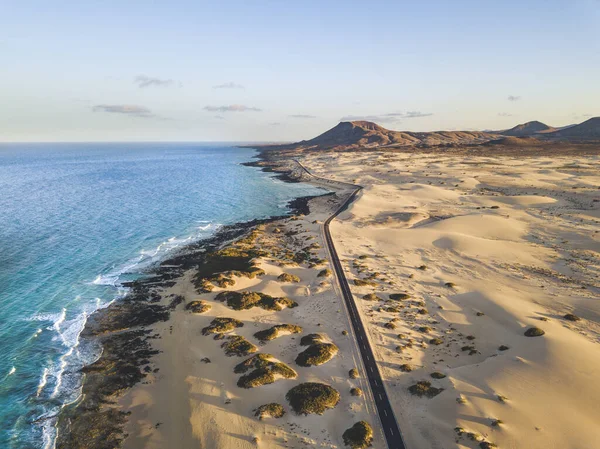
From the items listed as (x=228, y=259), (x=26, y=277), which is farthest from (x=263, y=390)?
(x=26, y=277)

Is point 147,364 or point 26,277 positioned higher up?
point 26,277

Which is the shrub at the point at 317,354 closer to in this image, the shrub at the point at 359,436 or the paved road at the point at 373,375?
the paved road at the point at 373,375

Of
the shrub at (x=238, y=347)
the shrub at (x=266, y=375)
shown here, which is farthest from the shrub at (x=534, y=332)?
the shrub at (x=238, y=347)

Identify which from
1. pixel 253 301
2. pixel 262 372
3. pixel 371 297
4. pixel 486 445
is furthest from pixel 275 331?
pixel 486 445

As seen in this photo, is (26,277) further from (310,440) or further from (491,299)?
(491,299)

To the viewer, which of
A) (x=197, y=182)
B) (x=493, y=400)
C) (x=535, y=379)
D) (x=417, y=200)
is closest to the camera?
(x=493, y=400)

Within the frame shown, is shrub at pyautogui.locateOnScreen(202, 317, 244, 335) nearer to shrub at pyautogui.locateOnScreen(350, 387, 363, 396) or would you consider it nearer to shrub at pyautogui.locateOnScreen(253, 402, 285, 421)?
shrub at pyautogui.locateOnScreen(253, 402, 285, 421)

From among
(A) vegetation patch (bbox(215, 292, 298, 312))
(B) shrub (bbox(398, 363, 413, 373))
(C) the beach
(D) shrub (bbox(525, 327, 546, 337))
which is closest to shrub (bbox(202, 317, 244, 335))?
(C) the beach
